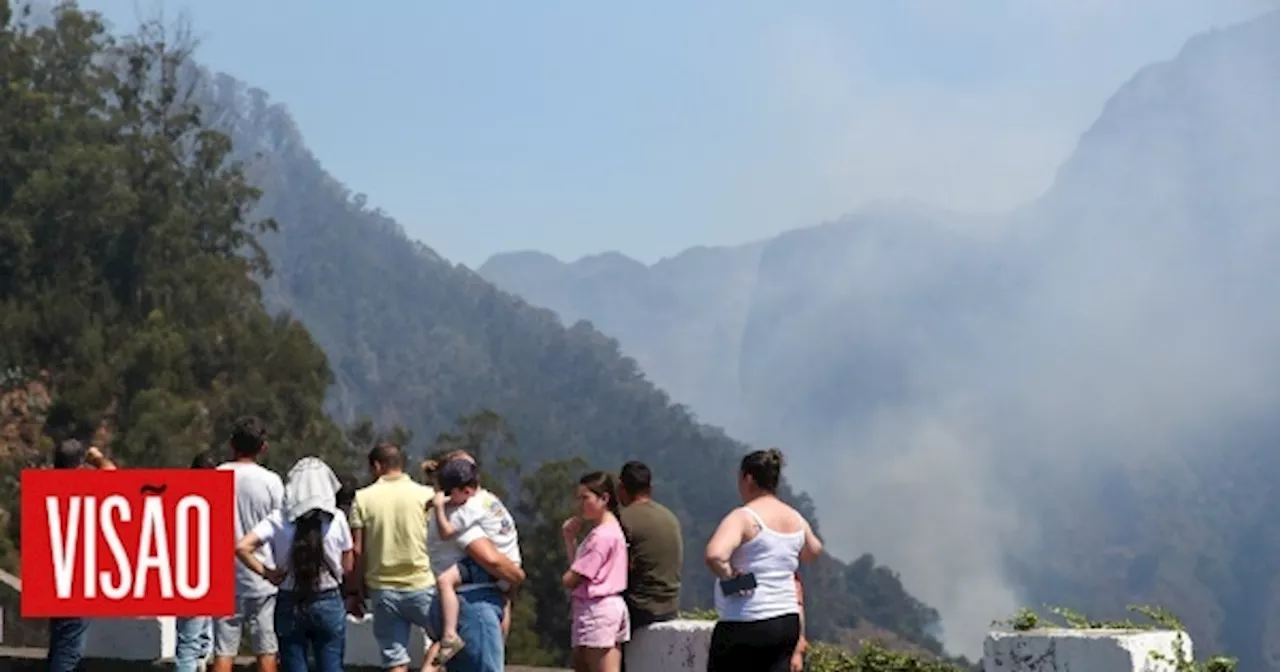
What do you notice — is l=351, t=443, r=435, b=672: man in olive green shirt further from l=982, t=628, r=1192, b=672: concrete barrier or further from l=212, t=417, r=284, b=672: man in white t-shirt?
l=982, t=628, r=1192, b=672: concrete barrier

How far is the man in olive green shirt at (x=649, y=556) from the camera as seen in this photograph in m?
8.81

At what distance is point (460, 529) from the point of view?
8.01m

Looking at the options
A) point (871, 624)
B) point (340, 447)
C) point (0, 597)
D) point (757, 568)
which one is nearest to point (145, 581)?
point (757, 568)

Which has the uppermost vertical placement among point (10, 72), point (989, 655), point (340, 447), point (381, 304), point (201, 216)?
point (381, 304)

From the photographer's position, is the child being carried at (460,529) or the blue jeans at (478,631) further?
the blue jeans at (478,631)

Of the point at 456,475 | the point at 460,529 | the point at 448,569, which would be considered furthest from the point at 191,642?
the point at 456,475

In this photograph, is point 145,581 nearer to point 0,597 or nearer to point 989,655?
point 989,655

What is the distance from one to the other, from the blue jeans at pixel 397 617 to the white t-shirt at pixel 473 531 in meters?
0.75

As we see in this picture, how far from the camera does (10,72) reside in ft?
186

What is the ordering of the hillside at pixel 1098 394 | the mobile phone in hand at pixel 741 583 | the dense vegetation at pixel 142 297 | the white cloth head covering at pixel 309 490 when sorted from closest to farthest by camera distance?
the mobile phone in hand at pixel 741 583
the white cloth head covering at pixel 309 490
the dense vegetation at pixel 142 297
the hillside at pixel 1098 394

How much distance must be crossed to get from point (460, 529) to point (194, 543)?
1.62 metres

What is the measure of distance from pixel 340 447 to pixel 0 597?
37.4 m

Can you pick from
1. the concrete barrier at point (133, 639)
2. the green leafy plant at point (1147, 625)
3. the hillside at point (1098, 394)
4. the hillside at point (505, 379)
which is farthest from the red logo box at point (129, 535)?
the hillside at point (1098, 394)

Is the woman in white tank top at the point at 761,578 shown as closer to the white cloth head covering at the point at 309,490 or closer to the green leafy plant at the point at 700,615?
the white cloth head covering at the point at 309,490
